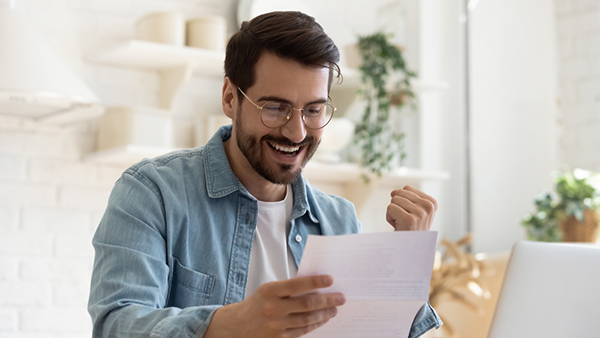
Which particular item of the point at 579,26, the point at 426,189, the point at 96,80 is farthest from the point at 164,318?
the point at 579,26

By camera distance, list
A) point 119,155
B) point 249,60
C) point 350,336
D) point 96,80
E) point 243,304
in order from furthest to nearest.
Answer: point 96,80, point 119,155, point 249,60, point 350,336, point 243,304

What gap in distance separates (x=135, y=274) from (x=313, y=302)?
13.7 inches

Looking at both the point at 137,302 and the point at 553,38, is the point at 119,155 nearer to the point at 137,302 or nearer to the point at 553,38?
the point at 137,302

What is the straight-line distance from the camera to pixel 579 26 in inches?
126

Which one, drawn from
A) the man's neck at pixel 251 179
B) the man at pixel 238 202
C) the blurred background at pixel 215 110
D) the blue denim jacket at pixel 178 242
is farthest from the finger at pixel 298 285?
the blurred background at pixel 215 110

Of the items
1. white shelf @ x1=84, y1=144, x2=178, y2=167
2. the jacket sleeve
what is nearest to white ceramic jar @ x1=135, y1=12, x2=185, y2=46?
→ white shelf @ x1=84, y1=144, x2=178, y2=167

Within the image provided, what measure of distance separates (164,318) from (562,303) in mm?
861

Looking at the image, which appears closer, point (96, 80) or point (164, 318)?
point (164, 318)

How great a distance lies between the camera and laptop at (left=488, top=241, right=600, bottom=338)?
1352 millimetres

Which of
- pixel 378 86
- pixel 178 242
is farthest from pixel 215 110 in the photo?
pixel 178 242

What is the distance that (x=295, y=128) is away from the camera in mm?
1280

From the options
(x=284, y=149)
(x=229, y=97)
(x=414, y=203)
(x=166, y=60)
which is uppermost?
(x=166, y=60)

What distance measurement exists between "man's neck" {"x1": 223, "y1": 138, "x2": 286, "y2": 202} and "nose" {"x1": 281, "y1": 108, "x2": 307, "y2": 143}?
0.43 ft

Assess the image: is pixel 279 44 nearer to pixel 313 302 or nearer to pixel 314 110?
pixel 314 110
